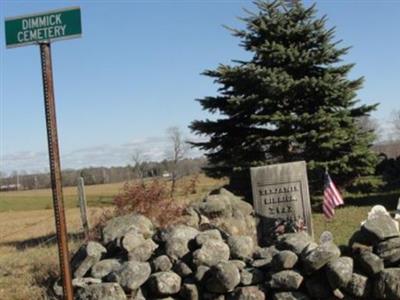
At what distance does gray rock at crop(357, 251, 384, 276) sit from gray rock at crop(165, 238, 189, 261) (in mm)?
2178

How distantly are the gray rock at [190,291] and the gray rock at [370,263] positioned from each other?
188 cm

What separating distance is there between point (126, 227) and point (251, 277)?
A: 8.13ft

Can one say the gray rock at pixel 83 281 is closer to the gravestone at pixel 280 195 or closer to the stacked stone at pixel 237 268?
the stacked stone at pixel 237 268

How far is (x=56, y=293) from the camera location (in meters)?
7.64

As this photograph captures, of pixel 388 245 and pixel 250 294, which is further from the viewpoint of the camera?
pixel 250 294

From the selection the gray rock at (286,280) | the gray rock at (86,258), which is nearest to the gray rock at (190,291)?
the gray rock at (286,280)

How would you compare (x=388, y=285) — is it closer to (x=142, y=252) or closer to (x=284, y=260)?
(x=284, y=260)

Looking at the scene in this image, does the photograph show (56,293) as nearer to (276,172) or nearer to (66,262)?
(66,262)

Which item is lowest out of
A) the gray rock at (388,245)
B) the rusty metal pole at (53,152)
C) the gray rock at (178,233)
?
the gray rock at (388,245)

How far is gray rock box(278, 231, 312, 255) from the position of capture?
721 centimetres

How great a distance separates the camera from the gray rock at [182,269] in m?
7.38

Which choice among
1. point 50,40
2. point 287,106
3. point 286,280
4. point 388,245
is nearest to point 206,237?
point 286,280

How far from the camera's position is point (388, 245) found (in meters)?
6.71

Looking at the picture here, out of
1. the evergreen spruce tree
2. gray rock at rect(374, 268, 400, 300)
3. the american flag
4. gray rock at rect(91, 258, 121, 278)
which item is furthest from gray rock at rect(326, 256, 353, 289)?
the evergreen spruce tree
